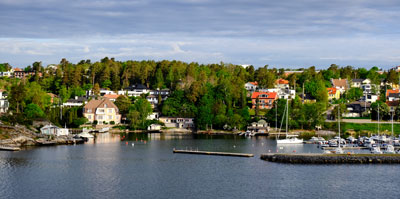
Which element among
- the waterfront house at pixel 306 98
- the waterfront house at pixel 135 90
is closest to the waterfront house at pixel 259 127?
the waterfront house at pixel 306 98

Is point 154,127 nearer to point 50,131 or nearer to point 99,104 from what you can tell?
point 99,104

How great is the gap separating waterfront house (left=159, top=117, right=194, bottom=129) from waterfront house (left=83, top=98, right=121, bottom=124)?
856 centimetres

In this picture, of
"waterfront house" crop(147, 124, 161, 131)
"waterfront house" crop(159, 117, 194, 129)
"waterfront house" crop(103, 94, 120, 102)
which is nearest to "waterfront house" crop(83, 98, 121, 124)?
"waterfront house" crop(147, 124, 161, 131)

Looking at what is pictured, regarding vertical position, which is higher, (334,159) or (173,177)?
(334,159)

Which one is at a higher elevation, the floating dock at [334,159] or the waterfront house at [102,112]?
the waterfront house at [102,112]

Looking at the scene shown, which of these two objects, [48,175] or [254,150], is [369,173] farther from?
[48,175]

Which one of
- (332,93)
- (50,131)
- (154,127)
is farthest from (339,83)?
(50,131)

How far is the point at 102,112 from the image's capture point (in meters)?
95.1

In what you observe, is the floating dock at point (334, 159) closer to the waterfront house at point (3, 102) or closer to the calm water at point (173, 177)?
the calm water at point (173, 177)

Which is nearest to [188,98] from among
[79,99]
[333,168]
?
[79,99]

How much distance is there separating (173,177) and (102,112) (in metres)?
54.5

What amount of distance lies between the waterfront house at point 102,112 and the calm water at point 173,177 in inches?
1366

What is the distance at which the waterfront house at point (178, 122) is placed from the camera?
311 ft

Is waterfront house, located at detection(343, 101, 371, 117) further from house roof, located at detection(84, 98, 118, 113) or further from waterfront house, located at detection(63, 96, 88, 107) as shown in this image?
waterfront house, located at detection(63, 96, 88, 107)
